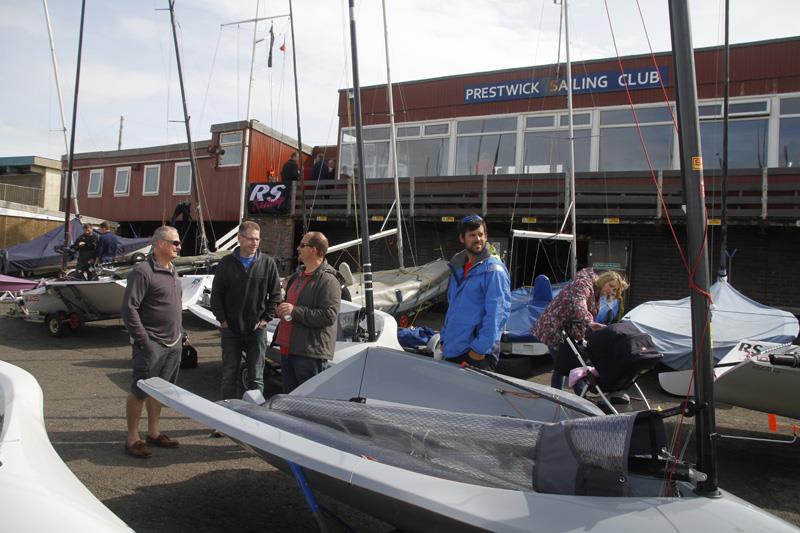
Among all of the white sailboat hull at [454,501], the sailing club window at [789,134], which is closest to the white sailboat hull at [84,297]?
the white sailboat hull at [454,501]

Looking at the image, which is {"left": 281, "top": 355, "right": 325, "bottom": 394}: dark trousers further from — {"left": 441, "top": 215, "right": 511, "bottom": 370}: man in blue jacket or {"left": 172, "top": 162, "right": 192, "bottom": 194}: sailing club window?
{"left": 172, "top": 162, "right": 192, "bottom": 194}: sailing club window

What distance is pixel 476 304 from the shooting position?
4285mm

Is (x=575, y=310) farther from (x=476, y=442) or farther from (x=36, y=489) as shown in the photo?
(x=36, y=489)

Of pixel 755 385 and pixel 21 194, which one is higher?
pixel 21 194

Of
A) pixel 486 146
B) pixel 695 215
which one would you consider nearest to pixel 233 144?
pixel 486 146

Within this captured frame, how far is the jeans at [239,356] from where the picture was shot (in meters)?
4.84

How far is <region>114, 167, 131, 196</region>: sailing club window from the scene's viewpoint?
22.7m

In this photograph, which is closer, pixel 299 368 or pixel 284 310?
pixel 284 310

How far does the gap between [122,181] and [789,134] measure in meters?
22.0

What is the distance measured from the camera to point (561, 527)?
192 cm

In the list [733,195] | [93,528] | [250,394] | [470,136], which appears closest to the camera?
[93,528]

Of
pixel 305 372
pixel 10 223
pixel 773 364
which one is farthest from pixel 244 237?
pixel 10 223

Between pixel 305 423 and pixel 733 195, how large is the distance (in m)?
12.0

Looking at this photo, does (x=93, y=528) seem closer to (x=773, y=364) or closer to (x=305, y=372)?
(x=305, y=372)
